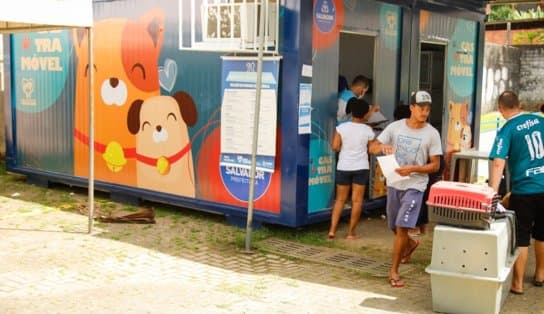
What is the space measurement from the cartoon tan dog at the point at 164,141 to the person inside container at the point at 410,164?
3.13m

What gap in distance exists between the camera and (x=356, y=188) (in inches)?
303

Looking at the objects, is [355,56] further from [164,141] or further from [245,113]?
[164,141]

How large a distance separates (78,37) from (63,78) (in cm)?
68

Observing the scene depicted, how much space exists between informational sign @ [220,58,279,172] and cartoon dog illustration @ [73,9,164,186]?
4.29 ft

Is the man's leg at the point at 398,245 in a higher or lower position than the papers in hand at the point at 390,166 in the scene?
lower

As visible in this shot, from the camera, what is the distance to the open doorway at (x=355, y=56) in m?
10.2

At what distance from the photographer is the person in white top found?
7.59 meters

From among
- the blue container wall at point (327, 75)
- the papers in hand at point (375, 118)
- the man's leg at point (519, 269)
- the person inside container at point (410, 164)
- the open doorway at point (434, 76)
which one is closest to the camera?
the man's leg at point (519, 269)

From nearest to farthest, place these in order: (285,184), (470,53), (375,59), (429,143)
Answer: (429,143)
(285,184)
(375,59)
(470,53)

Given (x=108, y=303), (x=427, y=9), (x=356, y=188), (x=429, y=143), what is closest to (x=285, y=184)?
(x=356, y=188)

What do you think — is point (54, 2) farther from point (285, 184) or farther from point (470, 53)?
point (470, 53)

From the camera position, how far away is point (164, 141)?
886 cm

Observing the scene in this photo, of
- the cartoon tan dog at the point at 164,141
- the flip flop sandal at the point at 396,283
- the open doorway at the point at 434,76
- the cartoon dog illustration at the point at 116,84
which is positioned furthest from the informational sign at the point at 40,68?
the flip flop sandal at the point at 396,283

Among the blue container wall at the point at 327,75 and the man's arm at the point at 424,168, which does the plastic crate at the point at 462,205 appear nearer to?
the man's arm at the point at 424,168
